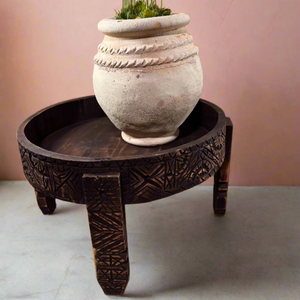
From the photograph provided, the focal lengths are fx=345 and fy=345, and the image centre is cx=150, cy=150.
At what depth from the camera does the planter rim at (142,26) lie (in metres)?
0.79

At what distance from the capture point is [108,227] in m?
0.81

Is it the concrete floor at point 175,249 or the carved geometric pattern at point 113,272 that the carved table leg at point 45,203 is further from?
the carved geometric pattern at point 113,272

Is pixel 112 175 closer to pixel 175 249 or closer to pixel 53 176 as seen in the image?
pixel 53 176

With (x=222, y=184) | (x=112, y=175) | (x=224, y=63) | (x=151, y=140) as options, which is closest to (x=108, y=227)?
(x=112, y=175)

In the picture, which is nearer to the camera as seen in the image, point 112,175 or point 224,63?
point 112,175

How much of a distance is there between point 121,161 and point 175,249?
1.58ft

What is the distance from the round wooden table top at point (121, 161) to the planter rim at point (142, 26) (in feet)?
0.90

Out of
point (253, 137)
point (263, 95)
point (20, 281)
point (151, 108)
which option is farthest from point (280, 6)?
point (20, 281)

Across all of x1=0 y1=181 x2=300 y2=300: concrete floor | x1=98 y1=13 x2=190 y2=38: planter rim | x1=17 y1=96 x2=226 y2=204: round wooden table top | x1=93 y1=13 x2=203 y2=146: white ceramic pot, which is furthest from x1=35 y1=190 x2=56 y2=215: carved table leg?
x1=98 y1=13 x2=190 y2=38: planter rim

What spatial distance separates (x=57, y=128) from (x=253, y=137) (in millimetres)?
755

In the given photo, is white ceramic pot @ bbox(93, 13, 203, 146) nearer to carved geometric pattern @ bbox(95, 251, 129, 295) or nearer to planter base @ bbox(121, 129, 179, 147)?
planter base @ bbox(121, 129, 179, 147)

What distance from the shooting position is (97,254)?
0.84 metres

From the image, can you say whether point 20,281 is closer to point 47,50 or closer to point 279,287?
point 279,287

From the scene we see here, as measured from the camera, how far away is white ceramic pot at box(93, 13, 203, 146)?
32.0 inches
